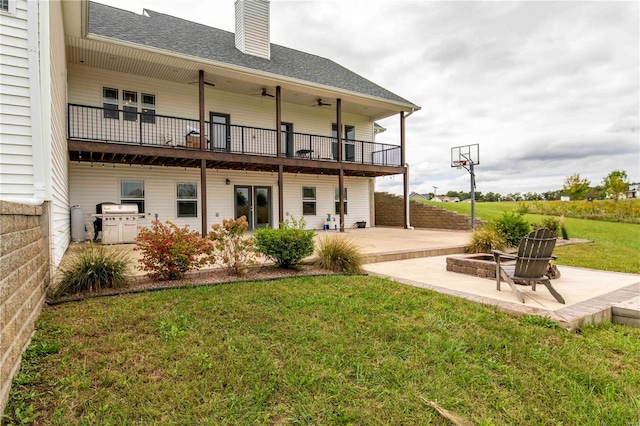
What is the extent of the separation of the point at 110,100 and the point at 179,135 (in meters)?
2.37

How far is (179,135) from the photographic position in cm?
1227

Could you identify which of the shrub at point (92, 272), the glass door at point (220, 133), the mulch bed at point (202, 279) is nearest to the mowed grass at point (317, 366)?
the mulch bed at point (202, 279)

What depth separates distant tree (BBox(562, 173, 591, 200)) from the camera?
1271 inches

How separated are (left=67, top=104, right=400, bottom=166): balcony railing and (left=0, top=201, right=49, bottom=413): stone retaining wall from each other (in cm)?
643

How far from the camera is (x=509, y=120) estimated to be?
2356 centimetres

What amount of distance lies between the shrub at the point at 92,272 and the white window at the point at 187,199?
7.91m

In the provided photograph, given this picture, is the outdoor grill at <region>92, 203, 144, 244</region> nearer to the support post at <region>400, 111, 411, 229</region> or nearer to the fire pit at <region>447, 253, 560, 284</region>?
the fire pit at <region>447, 253, 560, 284</region>

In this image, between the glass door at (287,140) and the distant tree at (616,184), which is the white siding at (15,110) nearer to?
the glass door at (287,140)

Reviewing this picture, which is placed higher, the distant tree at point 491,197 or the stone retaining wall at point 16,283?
the distant tree at point 491,197

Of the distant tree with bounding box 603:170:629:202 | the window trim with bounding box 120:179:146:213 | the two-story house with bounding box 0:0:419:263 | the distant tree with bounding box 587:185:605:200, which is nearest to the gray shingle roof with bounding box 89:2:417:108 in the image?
the two-story house with bounding box 0:0:419:263

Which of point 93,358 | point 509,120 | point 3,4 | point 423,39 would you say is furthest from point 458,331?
point 509,120

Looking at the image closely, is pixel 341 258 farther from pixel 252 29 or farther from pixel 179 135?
pixel 252 29

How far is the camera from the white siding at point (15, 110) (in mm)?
3848

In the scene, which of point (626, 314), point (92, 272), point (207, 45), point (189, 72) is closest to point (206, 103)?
point (189, 72)
